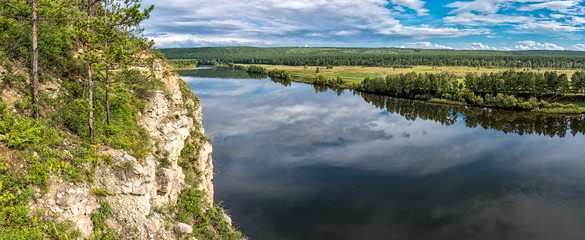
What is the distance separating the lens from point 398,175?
37.6 m

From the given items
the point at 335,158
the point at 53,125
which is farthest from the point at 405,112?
the point at 53,125

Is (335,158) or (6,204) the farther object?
(335,158)

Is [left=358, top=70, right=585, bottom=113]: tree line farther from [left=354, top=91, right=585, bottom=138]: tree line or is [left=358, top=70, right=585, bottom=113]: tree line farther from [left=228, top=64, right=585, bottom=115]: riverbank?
[left=354, top=91, right=585, bottom=138]: tree line

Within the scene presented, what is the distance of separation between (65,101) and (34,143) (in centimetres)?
410

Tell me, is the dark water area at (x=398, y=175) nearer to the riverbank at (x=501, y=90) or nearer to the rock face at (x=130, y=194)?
the riverbank at (x=501, y=90)

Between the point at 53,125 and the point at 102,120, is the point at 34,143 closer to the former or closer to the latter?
the point at 53,125

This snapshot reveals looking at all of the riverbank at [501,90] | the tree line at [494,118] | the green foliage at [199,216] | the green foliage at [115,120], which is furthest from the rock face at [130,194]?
the riverbank at [501,90]

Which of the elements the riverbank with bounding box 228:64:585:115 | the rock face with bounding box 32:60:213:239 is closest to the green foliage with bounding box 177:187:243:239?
the rock face with bounding box 32:60:213:239

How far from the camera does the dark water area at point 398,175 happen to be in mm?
27750

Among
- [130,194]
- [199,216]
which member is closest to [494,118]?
[199,216]

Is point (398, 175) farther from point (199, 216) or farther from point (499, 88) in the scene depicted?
point (499, 88)

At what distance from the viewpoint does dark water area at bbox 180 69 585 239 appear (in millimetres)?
27750

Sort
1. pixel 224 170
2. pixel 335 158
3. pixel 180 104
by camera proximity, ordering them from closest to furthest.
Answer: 1. pixel 180 104
2. pixel 224 170
3. pixel 335 158

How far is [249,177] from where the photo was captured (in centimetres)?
3625
